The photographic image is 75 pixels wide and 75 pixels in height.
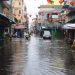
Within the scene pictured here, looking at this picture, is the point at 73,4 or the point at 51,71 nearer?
the point at 51,71

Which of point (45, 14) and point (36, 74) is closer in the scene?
point (36, 74)

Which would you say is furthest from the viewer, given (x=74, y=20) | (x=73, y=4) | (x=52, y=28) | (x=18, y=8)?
(x=18, y=8)

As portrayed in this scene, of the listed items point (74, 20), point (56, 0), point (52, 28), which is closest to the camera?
point (74, 20)

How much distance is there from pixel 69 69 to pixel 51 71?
1187 millimetres

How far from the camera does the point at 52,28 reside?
366ft

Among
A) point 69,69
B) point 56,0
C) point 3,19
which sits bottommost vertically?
point 69,69

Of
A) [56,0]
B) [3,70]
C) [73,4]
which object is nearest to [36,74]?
[3,70]

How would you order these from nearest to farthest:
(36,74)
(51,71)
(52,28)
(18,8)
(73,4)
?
(36,74), (51,71), (73,4), (52,28), (18,8)

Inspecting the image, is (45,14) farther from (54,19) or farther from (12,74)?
(12,74)

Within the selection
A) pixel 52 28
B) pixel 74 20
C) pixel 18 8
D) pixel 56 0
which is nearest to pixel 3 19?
pixel 74 20

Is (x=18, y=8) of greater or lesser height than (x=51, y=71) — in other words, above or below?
above

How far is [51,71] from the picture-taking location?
17.7 m

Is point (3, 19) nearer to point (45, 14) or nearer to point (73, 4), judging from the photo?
point (73, 4)

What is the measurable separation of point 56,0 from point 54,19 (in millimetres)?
12444
